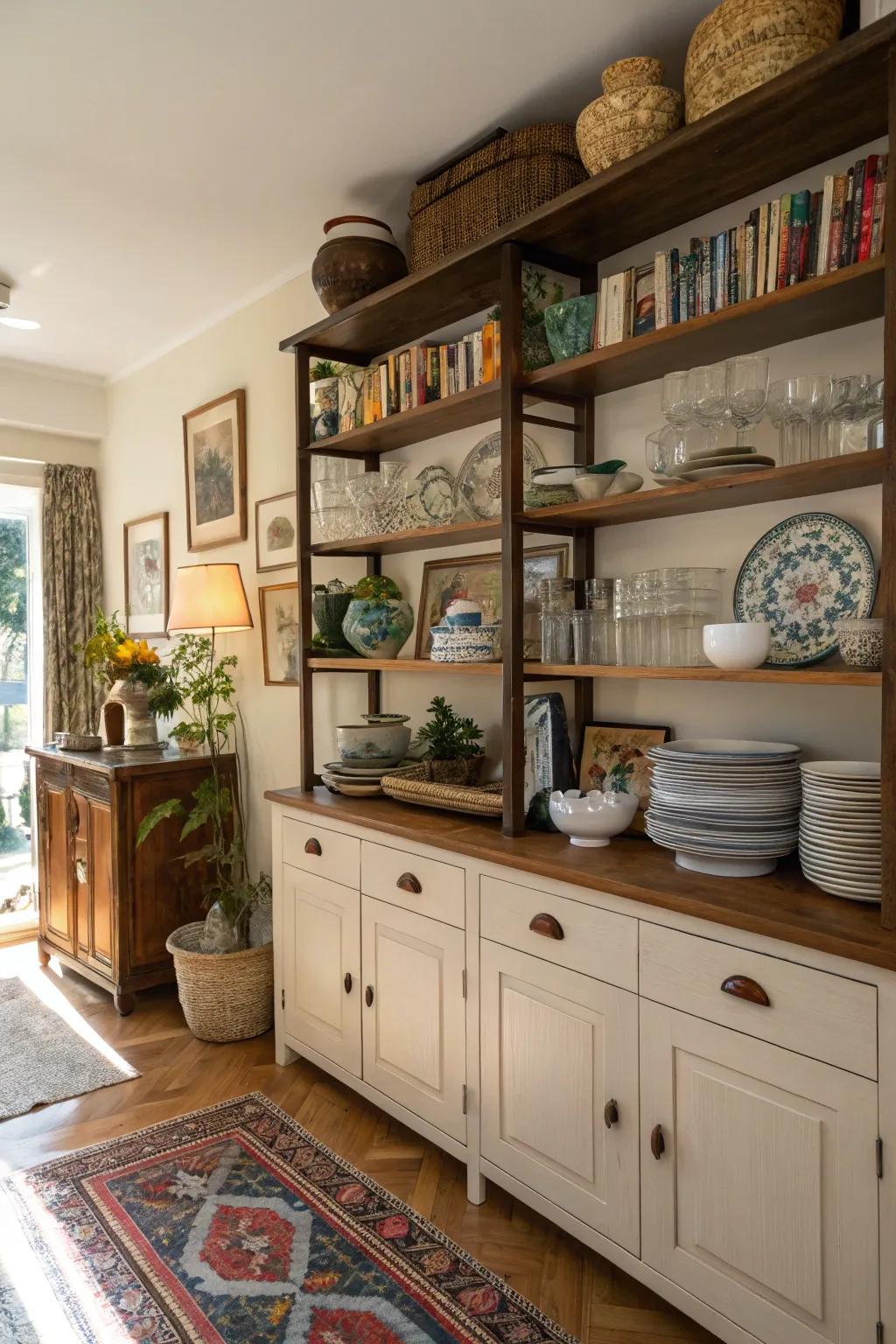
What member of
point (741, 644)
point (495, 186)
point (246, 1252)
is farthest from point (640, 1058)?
point (495, 186)

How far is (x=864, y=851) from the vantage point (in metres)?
1.54

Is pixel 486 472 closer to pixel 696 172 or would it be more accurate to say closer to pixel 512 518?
pixel 512 518

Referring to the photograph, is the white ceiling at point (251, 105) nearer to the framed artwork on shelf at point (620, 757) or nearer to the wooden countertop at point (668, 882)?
the framed artwork on shelf at point (620, 757)

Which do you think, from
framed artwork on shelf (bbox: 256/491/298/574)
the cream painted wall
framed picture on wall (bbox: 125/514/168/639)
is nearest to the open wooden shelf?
the cream painted wall

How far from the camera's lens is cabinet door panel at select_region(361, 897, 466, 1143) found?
7.03ft

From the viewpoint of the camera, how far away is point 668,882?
1.70 m

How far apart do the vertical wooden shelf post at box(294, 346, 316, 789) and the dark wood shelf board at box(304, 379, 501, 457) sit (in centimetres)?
6

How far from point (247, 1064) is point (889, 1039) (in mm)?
2141

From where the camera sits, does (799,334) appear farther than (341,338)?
No

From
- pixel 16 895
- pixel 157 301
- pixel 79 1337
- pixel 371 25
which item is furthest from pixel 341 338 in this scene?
Result: pixel 16 895

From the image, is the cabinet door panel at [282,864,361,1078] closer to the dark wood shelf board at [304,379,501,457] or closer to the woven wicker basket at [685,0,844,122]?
the dark wood shelf board at [304,379,501,457]

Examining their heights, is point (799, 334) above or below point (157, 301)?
below

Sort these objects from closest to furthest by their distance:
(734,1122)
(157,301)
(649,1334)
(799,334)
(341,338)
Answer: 1. (734,1122)
2. (649,1334)
3. (799,334)
4. (341,338)
5. (157,301)

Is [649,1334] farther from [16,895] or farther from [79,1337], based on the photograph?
[16,895]
